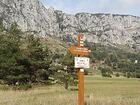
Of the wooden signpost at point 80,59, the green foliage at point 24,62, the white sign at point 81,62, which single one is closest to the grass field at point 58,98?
the wooden signpost at point 80,59

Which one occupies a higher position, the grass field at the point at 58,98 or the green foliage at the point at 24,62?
the green foliage at the point at 24,62

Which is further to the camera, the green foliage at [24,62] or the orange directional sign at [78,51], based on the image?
the green foliage at [24,62]

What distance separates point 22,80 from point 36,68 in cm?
266

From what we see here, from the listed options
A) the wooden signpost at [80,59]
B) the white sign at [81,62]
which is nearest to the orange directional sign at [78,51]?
the wooden signpost at [80,59]

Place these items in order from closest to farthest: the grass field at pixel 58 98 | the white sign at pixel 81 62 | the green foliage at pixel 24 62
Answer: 1. the white sign at pixel 81 62
2. the grass field at pixel 58 98
3. the green foliage at pixel 24 62

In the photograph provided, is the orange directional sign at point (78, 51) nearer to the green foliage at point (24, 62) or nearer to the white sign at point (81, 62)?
the white sign at point (81, 62)

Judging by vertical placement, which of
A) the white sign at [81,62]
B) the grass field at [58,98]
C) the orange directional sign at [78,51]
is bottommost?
the grass field at [58,98]

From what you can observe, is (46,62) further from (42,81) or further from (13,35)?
(13,35)

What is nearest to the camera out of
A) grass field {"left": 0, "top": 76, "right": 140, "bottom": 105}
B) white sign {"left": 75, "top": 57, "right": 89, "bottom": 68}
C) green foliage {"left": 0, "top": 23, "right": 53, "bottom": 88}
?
white sign {"left": 75, "top": 57, "right": 89, "bottom": 68}

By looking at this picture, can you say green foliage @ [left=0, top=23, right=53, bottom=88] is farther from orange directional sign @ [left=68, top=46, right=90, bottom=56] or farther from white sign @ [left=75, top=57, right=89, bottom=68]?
white sign @ [left=75, top=57, right=89, bottom=68]

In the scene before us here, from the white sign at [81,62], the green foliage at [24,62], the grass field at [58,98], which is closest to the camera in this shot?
the white sign at [81,62]

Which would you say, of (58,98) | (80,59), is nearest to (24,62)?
(58,98)

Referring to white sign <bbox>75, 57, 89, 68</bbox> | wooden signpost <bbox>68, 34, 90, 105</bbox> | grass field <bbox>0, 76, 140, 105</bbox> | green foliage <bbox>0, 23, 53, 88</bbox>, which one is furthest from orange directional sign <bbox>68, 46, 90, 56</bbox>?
green foliage <bbox>0, 23, 53, 88</bbox>

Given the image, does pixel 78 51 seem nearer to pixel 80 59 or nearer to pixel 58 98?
pixel 80 59
